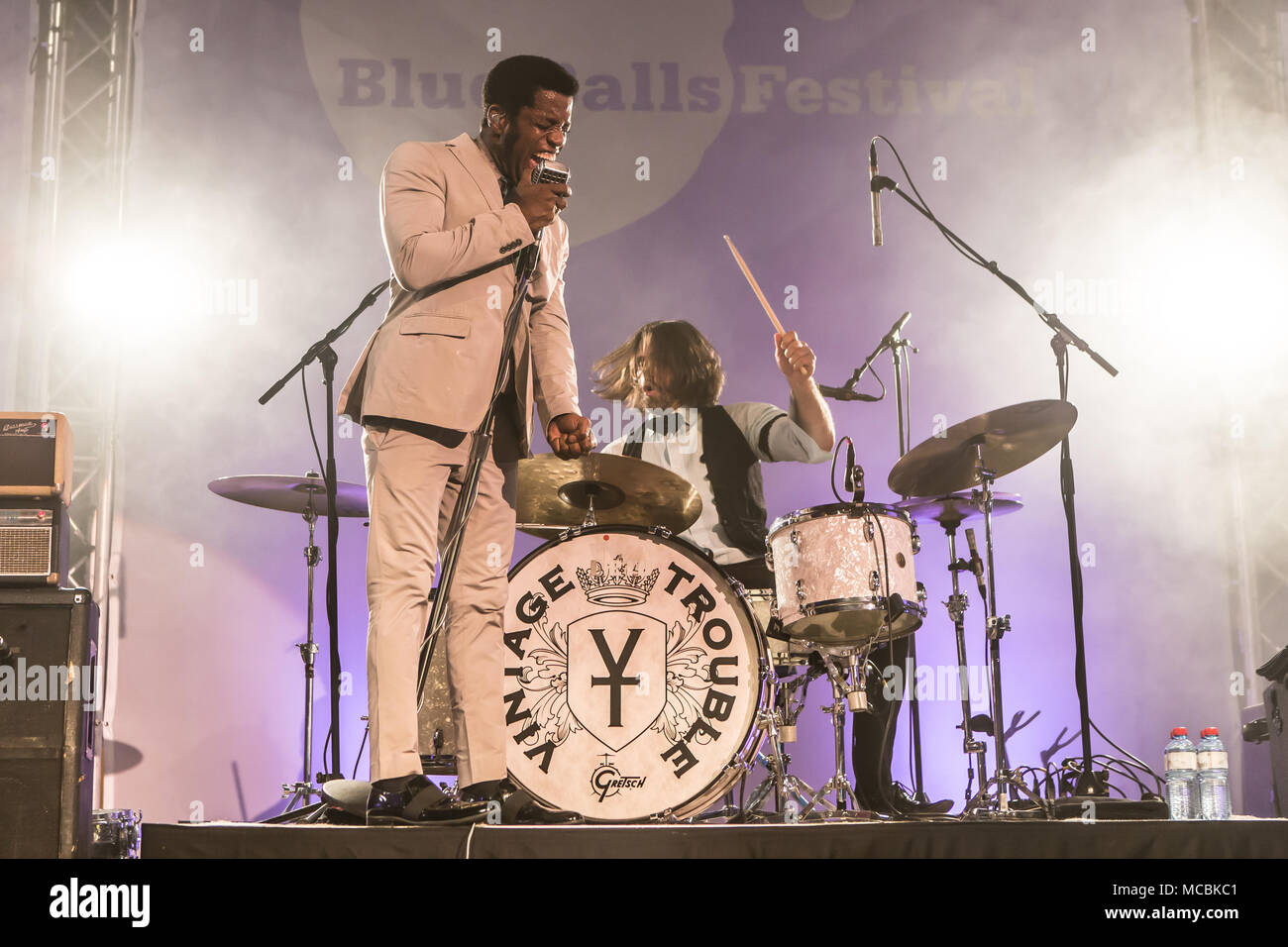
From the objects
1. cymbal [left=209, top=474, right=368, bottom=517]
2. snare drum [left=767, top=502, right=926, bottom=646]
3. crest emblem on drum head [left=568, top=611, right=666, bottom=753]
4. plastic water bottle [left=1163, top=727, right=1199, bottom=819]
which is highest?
cymbal [left=209, top=474, right=368, bottom=517]

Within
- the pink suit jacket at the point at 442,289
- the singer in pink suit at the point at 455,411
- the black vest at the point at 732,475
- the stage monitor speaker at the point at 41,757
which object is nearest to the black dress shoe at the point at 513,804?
the singer in pink suit at the point at 455,411

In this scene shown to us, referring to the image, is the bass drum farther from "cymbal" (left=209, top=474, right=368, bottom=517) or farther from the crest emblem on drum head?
"cymbal" (left=209, top=474, right=368, bottom=517)

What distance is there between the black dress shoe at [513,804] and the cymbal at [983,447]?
194 cm

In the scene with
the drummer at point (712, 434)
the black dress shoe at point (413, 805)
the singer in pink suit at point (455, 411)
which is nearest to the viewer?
the black dress shoe at point (413, 805)

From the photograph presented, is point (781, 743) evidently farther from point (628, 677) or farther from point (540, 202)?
point (540, 202)

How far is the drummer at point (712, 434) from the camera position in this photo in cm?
441

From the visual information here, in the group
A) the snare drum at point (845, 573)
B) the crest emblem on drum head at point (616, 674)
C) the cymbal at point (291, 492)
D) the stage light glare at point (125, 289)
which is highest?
the stage light glare at point (125, 289)

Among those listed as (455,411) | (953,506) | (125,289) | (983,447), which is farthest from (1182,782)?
(125,289)

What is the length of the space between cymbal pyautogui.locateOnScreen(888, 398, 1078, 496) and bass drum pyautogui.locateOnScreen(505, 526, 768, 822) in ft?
3.10

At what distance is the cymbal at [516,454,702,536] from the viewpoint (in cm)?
376

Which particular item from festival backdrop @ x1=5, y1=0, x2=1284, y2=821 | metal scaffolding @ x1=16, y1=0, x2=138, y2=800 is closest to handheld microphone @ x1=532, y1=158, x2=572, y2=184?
festival backdrop @ x1=5, y1=0, x2=1284, y2=821

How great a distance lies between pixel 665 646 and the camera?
3656mm

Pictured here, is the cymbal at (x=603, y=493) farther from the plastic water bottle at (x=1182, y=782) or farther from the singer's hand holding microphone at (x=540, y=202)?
the plastic water bottle at (x=1182, y=782)

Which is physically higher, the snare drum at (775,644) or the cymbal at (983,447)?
the cymbal at (983,447)
